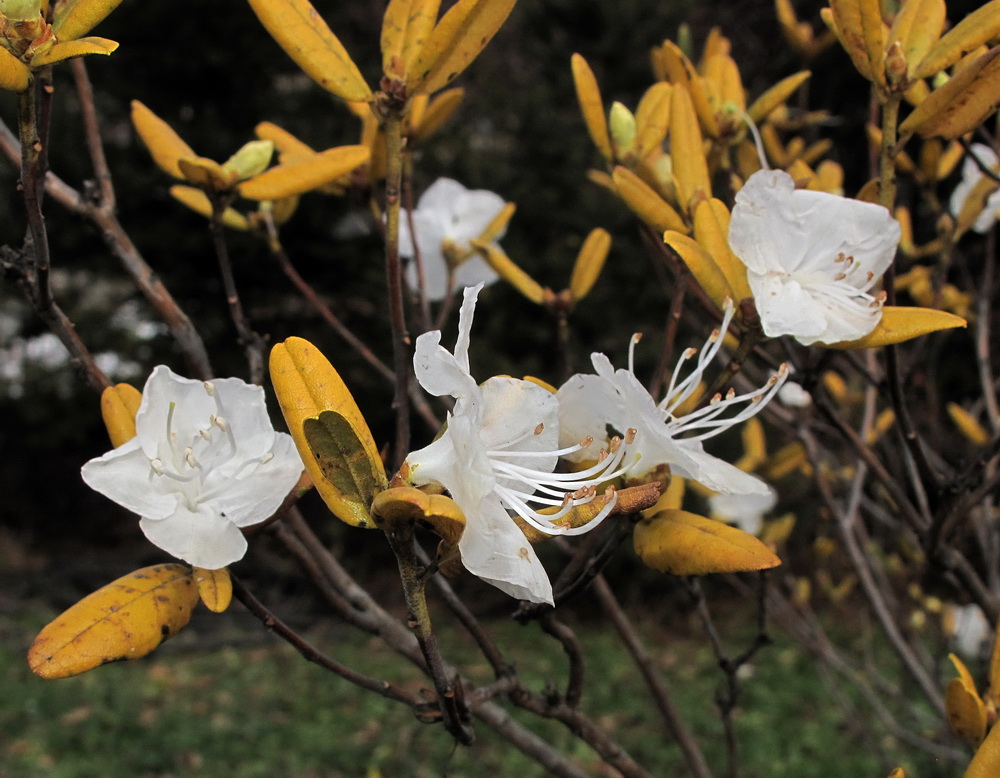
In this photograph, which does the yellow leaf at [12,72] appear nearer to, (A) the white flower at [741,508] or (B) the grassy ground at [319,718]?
(A) the white flower at [741,508]

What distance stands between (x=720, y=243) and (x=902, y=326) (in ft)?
0.47

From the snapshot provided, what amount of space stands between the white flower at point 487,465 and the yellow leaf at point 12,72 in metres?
0.28

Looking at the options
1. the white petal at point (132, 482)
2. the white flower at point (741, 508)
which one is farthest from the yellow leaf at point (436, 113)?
the white flower at point (741, 508)

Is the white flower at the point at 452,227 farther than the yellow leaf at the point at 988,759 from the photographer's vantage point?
Yes

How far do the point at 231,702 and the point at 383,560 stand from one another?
159 cm

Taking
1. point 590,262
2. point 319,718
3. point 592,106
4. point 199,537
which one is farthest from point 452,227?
point 319,718

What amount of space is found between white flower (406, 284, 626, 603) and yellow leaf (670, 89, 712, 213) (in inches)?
11.5

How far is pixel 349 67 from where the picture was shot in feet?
2.10

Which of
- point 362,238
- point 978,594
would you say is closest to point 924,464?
point 978,594

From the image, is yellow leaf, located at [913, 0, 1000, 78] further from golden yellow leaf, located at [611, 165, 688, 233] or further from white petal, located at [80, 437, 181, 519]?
white petal, located at [80, 437, 181, 519]

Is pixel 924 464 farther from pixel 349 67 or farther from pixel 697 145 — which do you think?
pixel 349 67

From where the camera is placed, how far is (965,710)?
582 mm

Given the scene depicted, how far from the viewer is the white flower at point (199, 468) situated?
562 millimetres

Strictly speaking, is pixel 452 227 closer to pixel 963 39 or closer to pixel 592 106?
pixel 592 106
